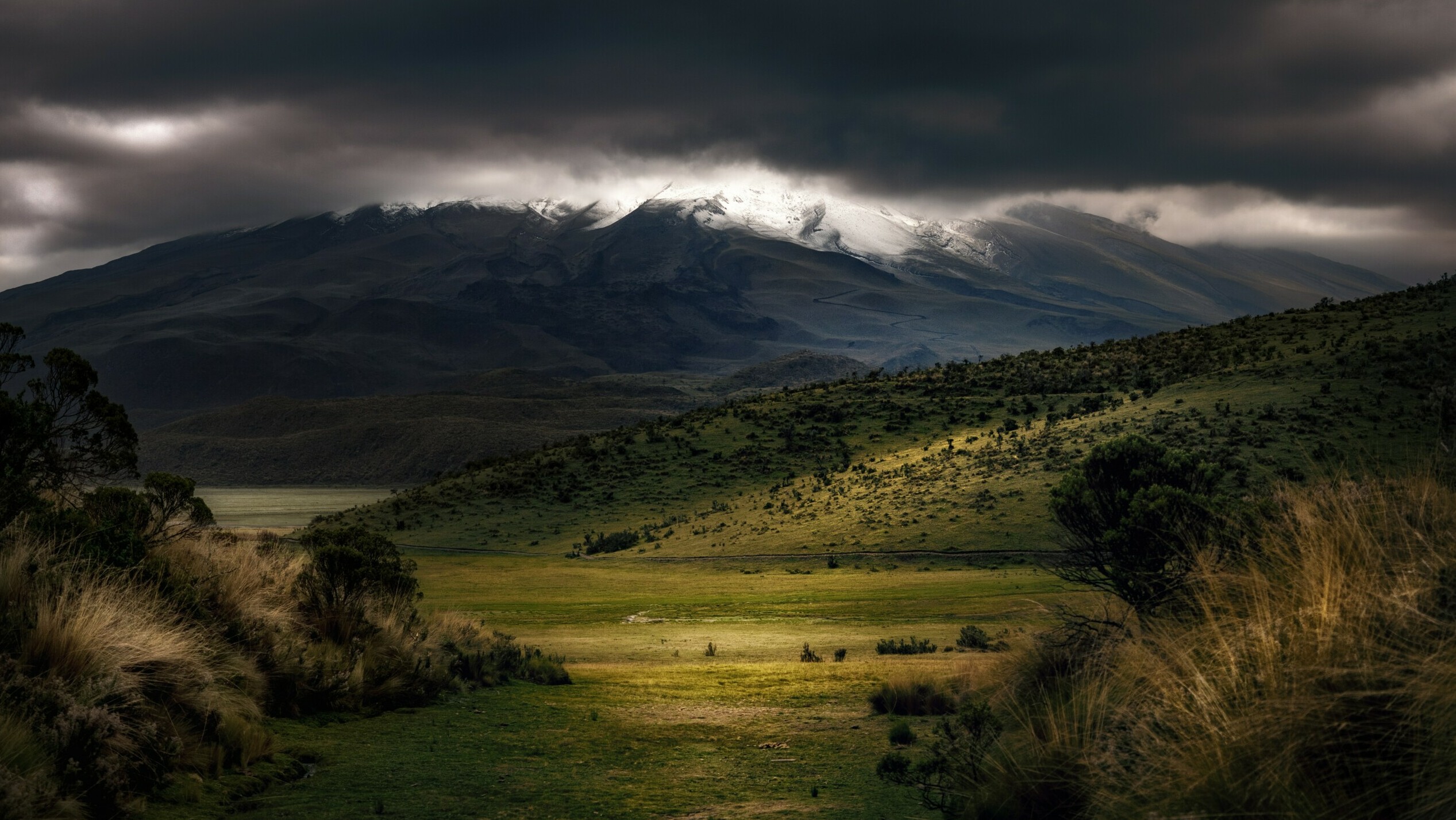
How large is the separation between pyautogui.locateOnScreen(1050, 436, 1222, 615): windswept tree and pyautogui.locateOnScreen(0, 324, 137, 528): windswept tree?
8738mm

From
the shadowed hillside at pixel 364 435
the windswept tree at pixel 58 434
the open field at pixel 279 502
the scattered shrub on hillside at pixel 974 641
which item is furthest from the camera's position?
the shadowed hillside at pixel 364 435

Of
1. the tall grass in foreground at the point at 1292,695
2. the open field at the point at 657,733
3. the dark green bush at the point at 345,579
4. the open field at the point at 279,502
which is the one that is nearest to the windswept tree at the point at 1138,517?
the open field at the point at 657,733

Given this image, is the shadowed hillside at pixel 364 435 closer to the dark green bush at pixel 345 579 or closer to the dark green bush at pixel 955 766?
the dark green bush at pixel 345 579

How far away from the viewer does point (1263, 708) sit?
4500mm

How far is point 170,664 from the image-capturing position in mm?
7363

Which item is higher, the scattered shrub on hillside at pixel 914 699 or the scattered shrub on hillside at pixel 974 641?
the scattered shrub on hillside at pixel 914 699

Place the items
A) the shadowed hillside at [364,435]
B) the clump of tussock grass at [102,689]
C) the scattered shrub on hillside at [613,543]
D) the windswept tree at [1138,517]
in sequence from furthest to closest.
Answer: the shadowed hillside at [364,435] < the scattered shrub on hillside at [613,543] < the windswept tree at [1138,517] < the clump of tussock grass at [102,689]

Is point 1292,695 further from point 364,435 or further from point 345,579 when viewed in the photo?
point 364,435

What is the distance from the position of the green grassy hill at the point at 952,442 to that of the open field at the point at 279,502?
1713 centimetres

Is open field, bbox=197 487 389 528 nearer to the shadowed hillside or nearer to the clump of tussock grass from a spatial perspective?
the shadowed hillside

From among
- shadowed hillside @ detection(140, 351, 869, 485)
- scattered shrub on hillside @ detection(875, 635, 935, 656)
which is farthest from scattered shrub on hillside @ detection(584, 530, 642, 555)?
shadowed hillside @ detection(140, 351, 869, 485)

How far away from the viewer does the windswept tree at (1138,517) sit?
805 centimetres

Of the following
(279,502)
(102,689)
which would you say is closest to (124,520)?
(102,689)

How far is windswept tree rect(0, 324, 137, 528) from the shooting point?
8.82 metres
